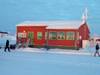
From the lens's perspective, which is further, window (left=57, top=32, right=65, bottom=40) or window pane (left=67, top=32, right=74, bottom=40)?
window (left=57, top=32, right=65, bottom=40)

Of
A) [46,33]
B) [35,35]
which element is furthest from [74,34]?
[35,35]

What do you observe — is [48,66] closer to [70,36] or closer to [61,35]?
[70,36]

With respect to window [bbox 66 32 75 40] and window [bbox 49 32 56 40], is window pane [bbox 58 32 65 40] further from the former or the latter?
window [bbox 49 32 56 40]

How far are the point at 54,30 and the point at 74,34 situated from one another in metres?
3.02

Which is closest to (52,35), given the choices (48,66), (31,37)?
(31,37)

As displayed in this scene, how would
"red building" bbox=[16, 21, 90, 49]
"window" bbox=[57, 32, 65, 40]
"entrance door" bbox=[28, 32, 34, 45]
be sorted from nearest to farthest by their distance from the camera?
"red building" bbox=[16, 21, 90, 49], "window" bbox=[57, 32, 65, 40], "entrance door" bbox=[28, 32, 34, 45]

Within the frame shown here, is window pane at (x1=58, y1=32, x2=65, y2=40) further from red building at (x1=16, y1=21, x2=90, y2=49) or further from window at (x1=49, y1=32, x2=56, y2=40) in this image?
window at (x1=49, y1=32, x2=56, y2=40)

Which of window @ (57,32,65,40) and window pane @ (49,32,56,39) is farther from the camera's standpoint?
window pane @ (49,32,56,39)

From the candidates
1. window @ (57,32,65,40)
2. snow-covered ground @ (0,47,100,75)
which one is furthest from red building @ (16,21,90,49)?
snow-covered ground @ (0,47,100,75)

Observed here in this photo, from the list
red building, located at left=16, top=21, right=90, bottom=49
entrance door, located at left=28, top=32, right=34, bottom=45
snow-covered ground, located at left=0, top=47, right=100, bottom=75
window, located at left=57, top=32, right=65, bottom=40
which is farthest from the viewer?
entrance door, located at left=28, top=32, right=34, bottom=45

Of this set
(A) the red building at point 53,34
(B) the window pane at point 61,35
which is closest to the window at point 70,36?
(A) the red building at point 53,34

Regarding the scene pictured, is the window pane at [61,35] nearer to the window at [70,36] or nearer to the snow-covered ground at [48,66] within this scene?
the window at [70,36]

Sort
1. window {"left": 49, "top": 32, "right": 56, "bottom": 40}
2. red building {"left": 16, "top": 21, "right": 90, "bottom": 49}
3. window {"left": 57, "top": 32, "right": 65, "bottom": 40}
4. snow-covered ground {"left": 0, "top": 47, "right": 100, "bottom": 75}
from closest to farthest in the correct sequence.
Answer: snow-covered ground {"left": 0, "top": 47, "right": 100, "bottom": 75}
red building {"left": 16, "top": 21, "right": 90, "bottom": 49}
window {"left": 57, "top": 32, "right": 65, "bottom": 40}
window {"left": 49, "top": 32, "right": 56, "bottom": 40}

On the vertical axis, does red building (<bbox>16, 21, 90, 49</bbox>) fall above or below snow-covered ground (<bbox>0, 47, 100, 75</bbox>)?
above
